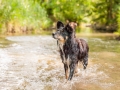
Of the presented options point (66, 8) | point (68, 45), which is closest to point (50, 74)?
point (68, 45)

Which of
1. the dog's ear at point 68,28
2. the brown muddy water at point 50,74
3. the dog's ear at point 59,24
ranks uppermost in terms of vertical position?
the dog's ear at point 59,24

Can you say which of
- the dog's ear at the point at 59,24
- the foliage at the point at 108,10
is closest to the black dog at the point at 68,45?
the dog's ear at the point at 59,24

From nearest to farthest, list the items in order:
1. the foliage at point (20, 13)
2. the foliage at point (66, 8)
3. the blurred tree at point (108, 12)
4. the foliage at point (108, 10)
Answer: the foliage at point (20, 13), the blurred tree at point (108, 12), the foliage at point (108, 10), the foliage at point (66, 8)

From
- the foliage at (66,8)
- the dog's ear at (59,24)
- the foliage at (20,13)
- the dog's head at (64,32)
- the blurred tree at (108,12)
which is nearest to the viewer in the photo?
the dog's head at (64,32)

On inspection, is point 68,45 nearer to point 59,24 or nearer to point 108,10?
point 59,24

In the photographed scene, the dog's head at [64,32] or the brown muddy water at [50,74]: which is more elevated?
the dog's head at [64,32]

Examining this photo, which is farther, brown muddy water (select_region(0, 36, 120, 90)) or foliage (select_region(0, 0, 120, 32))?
foliage (select_region(0, 0, 120, 32))

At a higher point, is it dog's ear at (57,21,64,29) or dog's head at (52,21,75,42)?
dog's ear at (57,21,64,29)

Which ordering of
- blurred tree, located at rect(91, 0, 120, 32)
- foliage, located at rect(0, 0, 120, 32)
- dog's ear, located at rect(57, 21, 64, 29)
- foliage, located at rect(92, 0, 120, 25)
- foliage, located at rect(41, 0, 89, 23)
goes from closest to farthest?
dog's ear, located at rect(57, 21, 64, 29) → foliage, located at rect(0, 0, 120, 32) → blurred tree, located at rect(91, 0, 120, 32) → foliage, located at rect(92, 0, 120, 25) → foliage, located at rect(41, 0, 89, 23)

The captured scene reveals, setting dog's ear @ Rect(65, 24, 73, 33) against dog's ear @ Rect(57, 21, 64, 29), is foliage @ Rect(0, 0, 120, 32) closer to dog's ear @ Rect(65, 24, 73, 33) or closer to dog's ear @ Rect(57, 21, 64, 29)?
dog's ear @ Rect(57, 21, 64, 29)

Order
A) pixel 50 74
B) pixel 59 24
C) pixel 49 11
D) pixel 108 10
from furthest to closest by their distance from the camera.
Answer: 1. pixel 49 11
2. pixel 108 10
3. pixel 50 74
4. pixel 59 24

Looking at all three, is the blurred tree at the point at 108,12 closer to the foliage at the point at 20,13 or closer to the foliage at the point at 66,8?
the foliage at the point at 66,8

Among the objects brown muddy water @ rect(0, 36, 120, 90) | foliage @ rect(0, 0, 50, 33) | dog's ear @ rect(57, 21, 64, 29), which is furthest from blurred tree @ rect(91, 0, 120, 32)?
dog's ear @ rect(57, 21, 64, 29)

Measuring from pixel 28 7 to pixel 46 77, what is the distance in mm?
14758
